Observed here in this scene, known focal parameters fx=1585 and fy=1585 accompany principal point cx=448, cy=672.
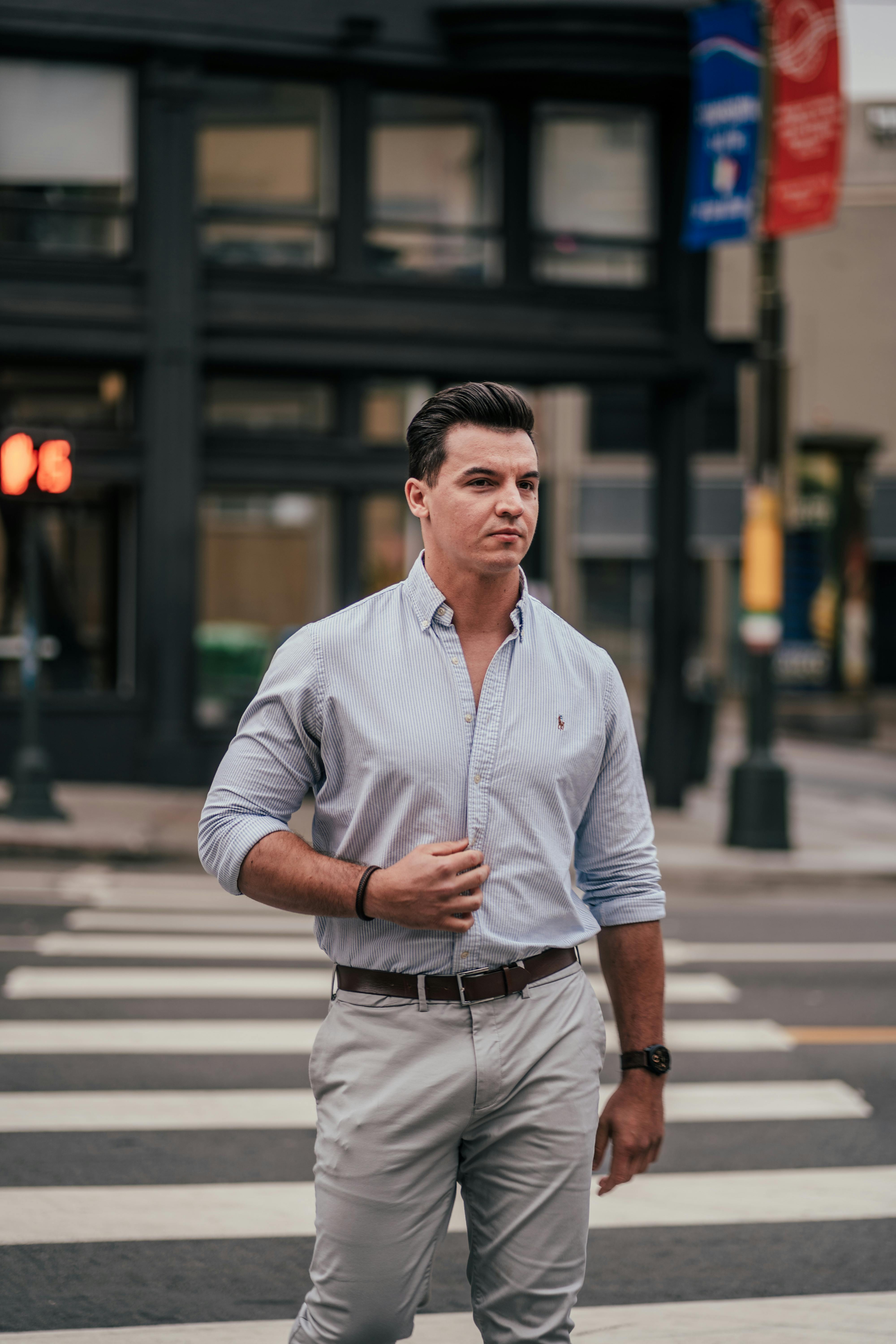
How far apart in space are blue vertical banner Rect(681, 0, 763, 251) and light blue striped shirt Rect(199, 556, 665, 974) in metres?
12.1

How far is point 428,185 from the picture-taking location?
16.4m

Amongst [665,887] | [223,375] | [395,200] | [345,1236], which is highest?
[395,200]

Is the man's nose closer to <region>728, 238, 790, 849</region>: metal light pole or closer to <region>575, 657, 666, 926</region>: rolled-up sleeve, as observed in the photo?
<region>575, 657, 666, 926</region>: rolled-up sleeve

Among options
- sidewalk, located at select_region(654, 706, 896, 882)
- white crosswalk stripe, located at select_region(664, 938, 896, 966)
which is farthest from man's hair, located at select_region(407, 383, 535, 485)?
sidewalk, located at select_region(654, 706, 896, 882)

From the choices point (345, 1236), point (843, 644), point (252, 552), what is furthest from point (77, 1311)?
point (843, 644)

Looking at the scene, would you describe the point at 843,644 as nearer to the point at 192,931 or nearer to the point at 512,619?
the point at 192,931

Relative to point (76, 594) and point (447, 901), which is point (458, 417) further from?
point (76, 594)

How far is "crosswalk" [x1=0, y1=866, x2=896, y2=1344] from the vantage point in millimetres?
4359

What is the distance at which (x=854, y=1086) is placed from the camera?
665cm

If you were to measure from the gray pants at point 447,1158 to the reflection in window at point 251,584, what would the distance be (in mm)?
13381

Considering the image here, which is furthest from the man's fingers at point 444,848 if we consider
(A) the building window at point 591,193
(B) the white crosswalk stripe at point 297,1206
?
(A) the building window at point 591,193

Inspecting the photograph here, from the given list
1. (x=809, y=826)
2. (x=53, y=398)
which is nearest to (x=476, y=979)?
(x=809, y=826)

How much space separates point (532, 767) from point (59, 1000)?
216 inches

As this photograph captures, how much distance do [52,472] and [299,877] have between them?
37.1ft
